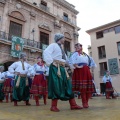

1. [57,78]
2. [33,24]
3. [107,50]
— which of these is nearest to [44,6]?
[33,24]

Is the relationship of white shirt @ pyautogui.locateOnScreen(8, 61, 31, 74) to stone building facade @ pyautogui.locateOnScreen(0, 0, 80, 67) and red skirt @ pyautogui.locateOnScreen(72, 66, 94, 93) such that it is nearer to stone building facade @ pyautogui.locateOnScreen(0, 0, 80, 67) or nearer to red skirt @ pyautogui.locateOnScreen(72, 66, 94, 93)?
red skirt @ pyautogui.locateOnScreen(72, 66, 94, 93)

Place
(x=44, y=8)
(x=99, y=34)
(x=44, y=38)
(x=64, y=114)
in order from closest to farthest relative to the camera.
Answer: (x=64, y=114), (x=44, y=38), (x=44, y=8), (x=99, y=34)

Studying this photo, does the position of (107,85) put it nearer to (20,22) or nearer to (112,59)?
(20,22)

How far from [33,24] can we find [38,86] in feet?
33.7

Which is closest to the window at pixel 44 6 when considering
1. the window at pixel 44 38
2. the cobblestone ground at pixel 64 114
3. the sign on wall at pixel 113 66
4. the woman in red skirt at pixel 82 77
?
the window at pixel 44 38

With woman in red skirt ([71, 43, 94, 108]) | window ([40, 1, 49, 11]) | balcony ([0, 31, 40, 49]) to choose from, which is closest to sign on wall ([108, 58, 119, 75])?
window ([40, 1, 49, 11])

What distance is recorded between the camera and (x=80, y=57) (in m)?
3.89

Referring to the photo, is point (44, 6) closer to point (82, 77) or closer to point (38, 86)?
point (38, 86)

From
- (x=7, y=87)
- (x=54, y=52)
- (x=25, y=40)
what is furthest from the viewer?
(x=25, y=40)

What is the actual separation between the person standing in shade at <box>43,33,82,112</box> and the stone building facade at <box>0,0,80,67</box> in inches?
354

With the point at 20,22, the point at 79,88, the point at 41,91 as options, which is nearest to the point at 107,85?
the point at 41,91

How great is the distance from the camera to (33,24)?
14500 millimetres

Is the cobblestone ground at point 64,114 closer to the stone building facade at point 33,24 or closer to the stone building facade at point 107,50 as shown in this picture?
the stone building facade at point 33,24

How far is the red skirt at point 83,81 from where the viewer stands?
3.76 meters
